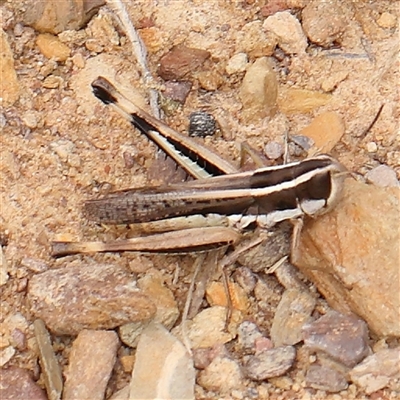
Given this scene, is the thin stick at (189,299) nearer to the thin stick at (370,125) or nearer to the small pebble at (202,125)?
the small pebble at (202,125)

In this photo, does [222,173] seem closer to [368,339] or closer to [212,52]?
[212,52]

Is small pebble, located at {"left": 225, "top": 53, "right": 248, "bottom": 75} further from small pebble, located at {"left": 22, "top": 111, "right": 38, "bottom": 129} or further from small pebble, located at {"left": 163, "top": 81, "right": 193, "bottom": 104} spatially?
small pebble, located at {"left": 22, "top": 111, "right": 38, "bottom": 129}

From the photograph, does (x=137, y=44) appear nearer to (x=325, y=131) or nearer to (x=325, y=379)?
(x=325, y=131)

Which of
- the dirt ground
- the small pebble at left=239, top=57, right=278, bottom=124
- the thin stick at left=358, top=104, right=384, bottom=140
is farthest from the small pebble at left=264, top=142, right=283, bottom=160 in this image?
the thin stick at left=358, top=104, right=384, bottom=140

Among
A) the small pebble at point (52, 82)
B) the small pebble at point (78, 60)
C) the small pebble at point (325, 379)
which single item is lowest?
the small pebble at point (325, 379)

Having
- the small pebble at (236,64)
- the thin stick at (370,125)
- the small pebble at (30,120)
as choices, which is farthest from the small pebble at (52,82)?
the thin stick at (370,125)

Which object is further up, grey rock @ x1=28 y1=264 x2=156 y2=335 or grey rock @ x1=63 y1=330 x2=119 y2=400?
grey rock @ x1=28 y1=264 x2=156 y2=335

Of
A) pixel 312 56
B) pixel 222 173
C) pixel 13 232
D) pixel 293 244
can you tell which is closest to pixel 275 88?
pixel 312 56
